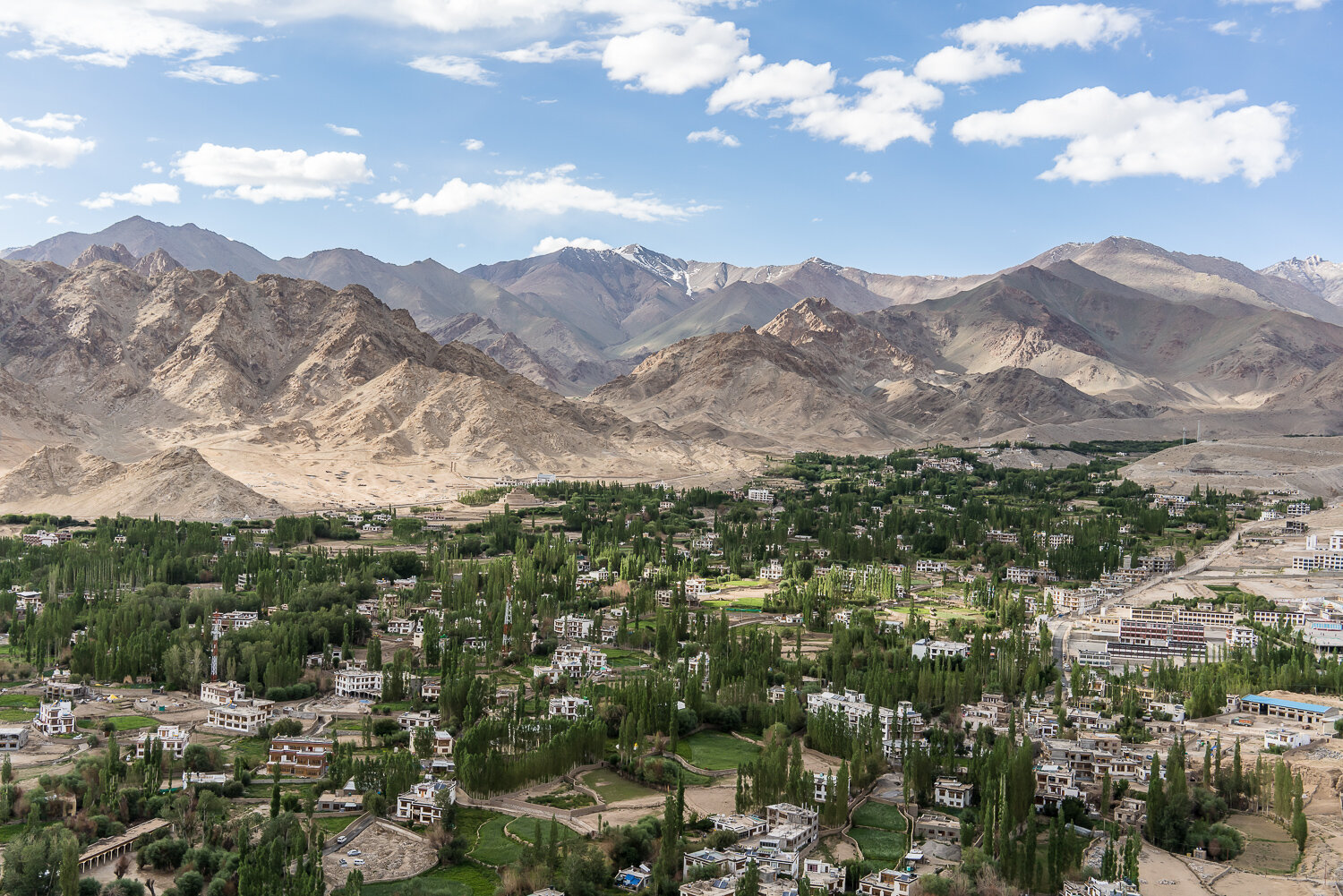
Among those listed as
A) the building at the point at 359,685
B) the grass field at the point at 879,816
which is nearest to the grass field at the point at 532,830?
the grass field at the point at 879,816

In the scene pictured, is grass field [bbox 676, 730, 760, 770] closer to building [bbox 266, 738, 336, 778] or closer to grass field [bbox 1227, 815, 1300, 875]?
building [bbox 266, 738, 336, 778]

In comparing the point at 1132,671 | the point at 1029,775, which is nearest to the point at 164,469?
the point at 1132,671

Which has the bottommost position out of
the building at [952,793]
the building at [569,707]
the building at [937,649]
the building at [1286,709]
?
the building at [952,793]

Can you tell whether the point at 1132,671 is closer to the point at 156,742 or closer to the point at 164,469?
the point at 156,742

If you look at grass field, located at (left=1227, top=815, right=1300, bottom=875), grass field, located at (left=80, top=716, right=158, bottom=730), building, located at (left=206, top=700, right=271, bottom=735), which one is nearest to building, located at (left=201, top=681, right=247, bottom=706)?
building, located at (left=206, top=700, right=271, bottom=735)

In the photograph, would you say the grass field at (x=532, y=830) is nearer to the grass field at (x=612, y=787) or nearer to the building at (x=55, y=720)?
the grass field at (x=612, y=787)

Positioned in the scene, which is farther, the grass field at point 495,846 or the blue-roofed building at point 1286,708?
the blue-roofed building at point 1286,708
